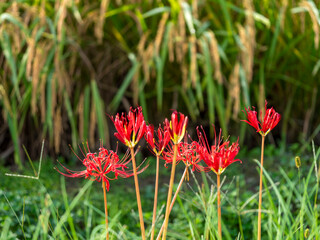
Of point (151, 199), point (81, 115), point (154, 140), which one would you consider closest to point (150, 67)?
point (81, 115)

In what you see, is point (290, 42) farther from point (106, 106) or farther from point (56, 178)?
point (56, 178)

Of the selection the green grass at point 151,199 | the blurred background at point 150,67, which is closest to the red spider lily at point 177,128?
the green grass at point 151,199

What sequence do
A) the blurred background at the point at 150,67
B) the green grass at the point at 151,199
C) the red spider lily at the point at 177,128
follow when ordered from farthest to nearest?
the blurred background at the point at 150,67, the green grass at the point at 151,199, the red spider lily at the point at 177,128

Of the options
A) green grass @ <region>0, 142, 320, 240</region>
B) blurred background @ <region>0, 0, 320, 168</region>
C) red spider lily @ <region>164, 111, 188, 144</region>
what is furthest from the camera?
blurred background @ <region>0, 0, 320, 168</region>

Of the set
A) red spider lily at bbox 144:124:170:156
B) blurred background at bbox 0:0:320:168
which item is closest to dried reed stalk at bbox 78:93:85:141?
blurred background at bbox 0:0:320:168

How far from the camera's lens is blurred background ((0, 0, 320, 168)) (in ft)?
8.43

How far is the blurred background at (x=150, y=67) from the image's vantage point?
257 cm

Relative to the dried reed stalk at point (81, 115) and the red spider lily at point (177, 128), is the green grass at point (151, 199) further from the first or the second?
the red spider lily at point (177, 128)

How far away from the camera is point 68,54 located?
2734mm

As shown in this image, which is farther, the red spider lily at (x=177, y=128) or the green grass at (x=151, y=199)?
the green grass at (x=151, y=199)

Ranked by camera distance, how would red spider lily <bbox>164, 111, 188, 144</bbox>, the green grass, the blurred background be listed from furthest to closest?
the blurred background → the green grass → red spider lily <bbox>164, 111, 188, 144</bbox>

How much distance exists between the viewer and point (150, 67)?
2730 millimetres

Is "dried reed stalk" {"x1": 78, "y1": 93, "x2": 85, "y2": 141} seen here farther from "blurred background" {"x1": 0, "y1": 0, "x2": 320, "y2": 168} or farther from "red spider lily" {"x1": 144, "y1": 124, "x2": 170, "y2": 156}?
"red spider lily" {"x1": 144, "y1": 124, "x2": 170, "y2": 156}

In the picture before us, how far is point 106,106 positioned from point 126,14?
0.58 m
